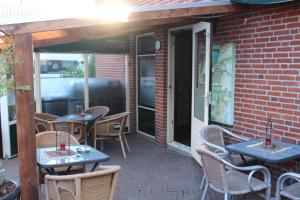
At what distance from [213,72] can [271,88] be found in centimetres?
105

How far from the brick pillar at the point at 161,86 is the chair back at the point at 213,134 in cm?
217

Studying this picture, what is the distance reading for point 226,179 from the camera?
2967mm

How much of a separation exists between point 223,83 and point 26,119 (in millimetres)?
2818

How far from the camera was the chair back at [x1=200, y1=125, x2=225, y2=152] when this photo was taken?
395 cm

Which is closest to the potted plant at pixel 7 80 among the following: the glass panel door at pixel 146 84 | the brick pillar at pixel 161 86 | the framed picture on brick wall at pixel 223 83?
the framed picture on brick wall at pixel 223 83

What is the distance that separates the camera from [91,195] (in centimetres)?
259

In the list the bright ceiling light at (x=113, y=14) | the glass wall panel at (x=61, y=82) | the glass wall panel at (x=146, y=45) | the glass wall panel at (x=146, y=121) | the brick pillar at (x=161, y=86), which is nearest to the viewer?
the bright ceiling light at (x=113, y=14)

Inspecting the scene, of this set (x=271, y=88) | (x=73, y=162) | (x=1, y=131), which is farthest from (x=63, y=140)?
(x=271, y=88)

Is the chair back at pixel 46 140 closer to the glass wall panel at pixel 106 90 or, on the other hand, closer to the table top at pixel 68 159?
the table top at pixel 68 159

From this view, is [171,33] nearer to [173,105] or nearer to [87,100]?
[173,105]

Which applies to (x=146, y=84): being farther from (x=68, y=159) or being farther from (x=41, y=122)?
(x=68, y=159)

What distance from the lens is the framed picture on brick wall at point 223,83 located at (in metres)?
4.36

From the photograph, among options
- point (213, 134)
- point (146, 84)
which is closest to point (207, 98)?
point (213, 134)

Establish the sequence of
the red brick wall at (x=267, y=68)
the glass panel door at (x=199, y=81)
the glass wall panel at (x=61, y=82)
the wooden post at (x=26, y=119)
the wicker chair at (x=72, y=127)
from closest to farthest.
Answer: the wooden post at (x=26, y=119) → the red brick wall at (x=267, y=68) → the glass panel door at (x=199, y=81) → the wicker chair at (x=72, y=127) → the glass wall panel at (x=61, y=82)
